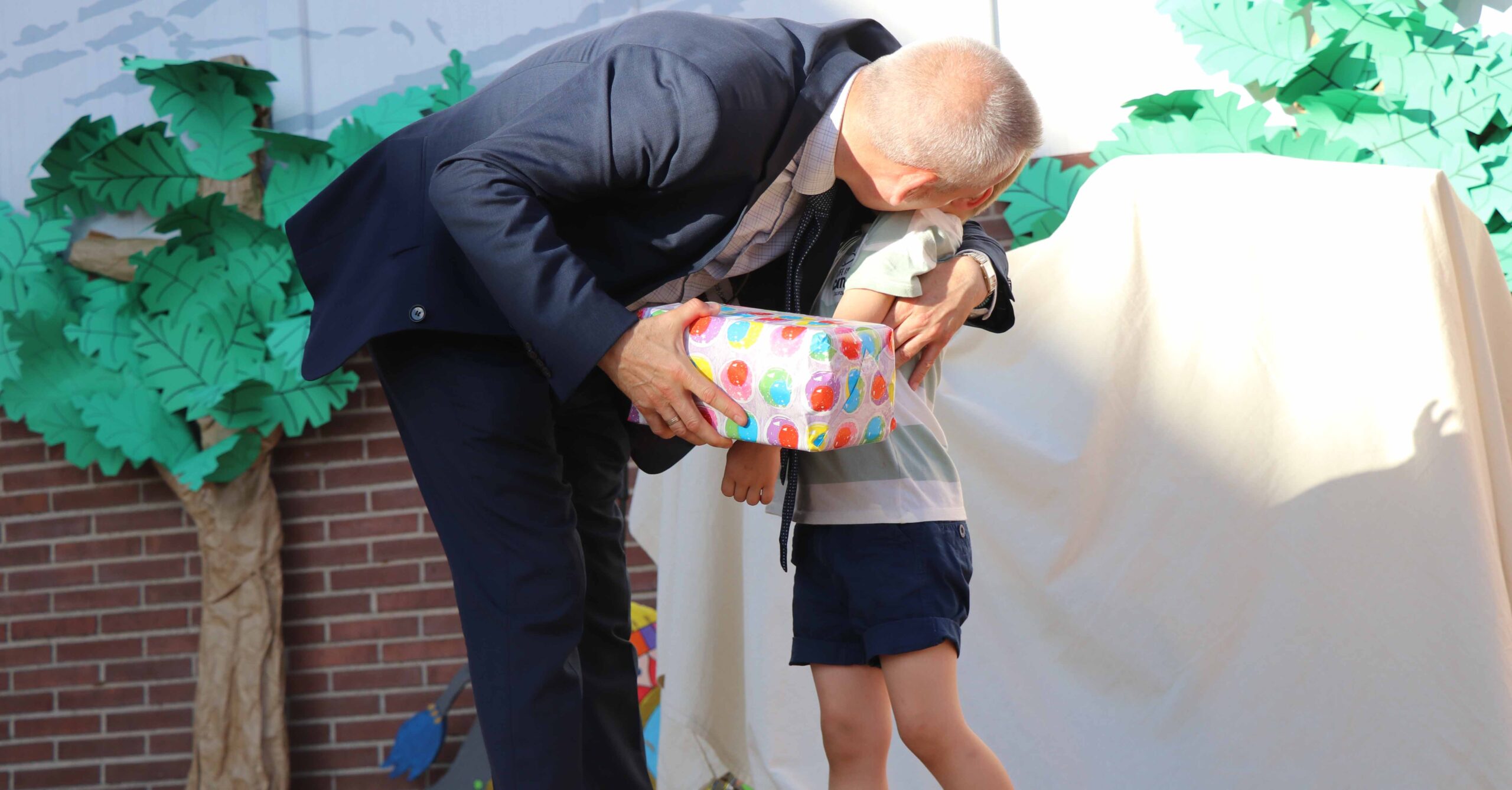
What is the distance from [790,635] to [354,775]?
62.1 inches

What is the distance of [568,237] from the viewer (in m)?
1.36

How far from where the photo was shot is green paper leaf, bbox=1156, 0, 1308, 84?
2834 mm

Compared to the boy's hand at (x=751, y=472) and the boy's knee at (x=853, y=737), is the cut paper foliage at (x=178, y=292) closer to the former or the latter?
the boy's hand at (x=751, y=472)

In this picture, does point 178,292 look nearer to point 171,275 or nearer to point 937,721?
point 171,275

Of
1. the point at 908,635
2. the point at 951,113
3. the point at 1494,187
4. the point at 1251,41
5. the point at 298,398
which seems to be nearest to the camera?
the point at 951,113

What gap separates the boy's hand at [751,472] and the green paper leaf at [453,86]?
200 centimetres

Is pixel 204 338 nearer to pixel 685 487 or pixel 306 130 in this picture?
pixel 306 130

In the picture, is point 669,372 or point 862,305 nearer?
point 669,372

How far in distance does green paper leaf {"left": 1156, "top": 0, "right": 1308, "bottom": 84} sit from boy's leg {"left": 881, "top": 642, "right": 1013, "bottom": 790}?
204cm

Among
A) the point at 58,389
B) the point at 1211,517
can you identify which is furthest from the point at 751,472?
the point at 58,389

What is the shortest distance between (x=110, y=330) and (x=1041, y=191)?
254cm

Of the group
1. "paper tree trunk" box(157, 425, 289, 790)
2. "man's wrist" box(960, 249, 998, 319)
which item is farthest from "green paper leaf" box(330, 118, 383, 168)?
"man's wrist" box(960, 249, 998, 319)

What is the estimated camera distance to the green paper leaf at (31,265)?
3.14 metres

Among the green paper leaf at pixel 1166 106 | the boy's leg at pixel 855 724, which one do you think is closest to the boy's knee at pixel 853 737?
the boy's leg at pixel 855 724
